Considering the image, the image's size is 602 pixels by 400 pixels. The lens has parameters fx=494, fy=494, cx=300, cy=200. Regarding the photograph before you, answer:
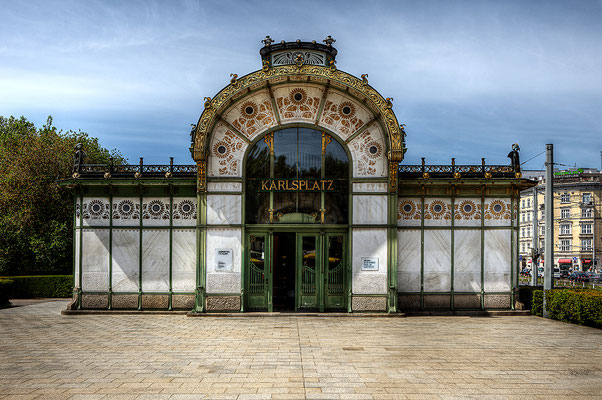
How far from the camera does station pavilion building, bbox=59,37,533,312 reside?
16.6 m

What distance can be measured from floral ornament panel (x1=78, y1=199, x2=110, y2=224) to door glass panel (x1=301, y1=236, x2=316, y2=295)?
7128mm

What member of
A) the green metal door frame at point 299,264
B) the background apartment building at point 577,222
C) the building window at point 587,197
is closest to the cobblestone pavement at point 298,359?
the green metal door frame at point 299,264

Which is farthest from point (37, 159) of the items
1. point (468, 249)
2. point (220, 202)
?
point (468, 249)

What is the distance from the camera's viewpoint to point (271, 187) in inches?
658

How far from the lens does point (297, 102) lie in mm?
17016

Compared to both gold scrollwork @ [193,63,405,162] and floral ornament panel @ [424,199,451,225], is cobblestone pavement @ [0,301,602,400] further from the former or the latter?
gold scrollwork @ [193,63,405,162]

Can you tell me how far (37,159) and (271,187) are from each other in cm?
1913

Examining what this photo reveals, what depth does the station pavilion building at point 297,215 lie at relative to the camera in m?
16.6

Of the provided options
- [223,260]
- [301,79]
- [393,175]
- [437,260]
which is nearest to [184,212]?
[223,260]

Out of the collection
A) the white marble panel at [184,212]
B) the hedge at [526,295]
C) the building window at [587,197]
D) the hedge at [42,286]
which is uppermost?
the building window at [587,197]

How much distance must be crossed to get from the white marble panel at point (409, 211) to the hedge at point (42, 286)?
17288 millimetres

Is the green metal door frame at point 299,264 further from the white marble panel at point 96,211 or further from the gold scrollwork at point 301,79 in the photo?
the white marble panel at point 96,211

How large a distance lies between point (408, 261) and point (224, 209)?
6.64m

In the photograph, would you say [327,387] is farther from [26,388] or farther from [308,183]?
[308,183]
